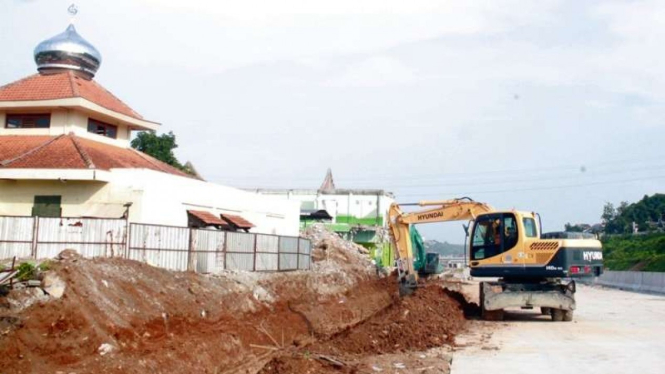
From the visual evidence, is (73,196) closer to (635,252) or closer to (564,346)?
(564,346)

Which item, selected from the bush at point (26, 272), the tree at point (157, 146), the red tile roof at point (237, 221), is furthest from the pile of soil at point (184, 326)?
the tree at point (157, 146)

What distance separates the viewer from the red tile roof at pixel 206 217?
83.1 feet

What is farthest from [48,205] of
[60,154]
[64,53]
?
[64,53]

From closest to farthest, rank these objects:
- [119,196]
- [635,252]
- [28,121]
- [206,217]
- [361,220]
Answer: [119,196], [206,217], [28,121], [361,220], [635,252]

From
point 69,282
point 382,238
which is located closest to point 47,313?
point 69,282

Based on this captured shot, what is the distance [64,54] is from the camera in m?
29.6

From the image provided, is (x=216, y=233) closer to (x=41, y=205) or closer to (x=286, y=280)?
(x=286, y=280)

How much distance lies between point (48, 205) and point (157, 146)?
23178mm

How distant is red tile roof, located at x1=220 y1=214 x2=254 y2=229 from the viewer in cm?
2780

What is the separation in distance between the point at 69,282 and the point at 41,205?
10.3 meters

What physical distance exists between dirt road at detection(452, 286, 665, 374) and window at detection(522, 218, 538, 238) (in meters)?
2.68

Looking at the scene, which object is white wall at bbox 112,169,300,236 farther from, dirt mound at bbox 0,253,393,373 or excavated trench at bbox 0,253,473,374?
excavated trench at bbox 0,253,473,374

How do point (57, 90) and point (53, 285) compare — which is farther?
point (57, 90)

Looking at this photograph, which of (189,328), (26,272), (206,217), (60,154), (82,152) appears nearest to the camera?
(26,272)
